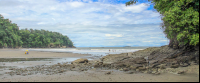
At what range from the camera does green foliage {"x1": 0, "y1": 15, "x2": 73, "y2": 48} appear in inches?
2785

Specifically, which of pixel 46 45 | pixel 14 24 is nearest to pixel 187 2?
pixel 14 24

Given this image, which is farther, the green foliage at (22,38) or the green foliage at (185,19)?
the green foliage at (22,38)

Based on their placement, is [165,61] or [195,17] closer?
[195,17]

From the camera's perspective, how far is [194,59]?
8.44m

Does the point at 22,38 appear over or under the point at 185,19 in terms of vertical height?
over

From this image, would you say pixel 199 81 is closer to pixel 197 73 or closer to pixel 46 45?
pixel 197 73

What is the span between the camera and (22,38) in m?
102

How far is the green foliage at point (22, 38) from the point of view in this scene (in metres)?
70.8

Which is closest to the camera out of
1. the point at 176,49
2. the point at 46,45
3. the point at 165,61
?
the point at 165,61

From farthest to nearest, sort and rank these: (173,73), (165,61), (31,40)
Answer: (31,40) → (165,61) → (173,73)

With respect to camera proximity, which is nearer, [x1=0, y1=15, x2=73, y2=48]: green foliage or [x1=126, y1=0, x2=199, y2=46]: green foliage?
[x1=126, y1=0, x2=199, y2=46]: green foliage

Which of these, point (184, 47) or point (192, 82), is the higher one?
point (184, 47)

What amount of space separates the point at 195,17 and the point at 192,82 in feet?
9.22

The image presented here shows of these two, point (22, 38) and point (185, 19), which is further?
point (22, 38)
